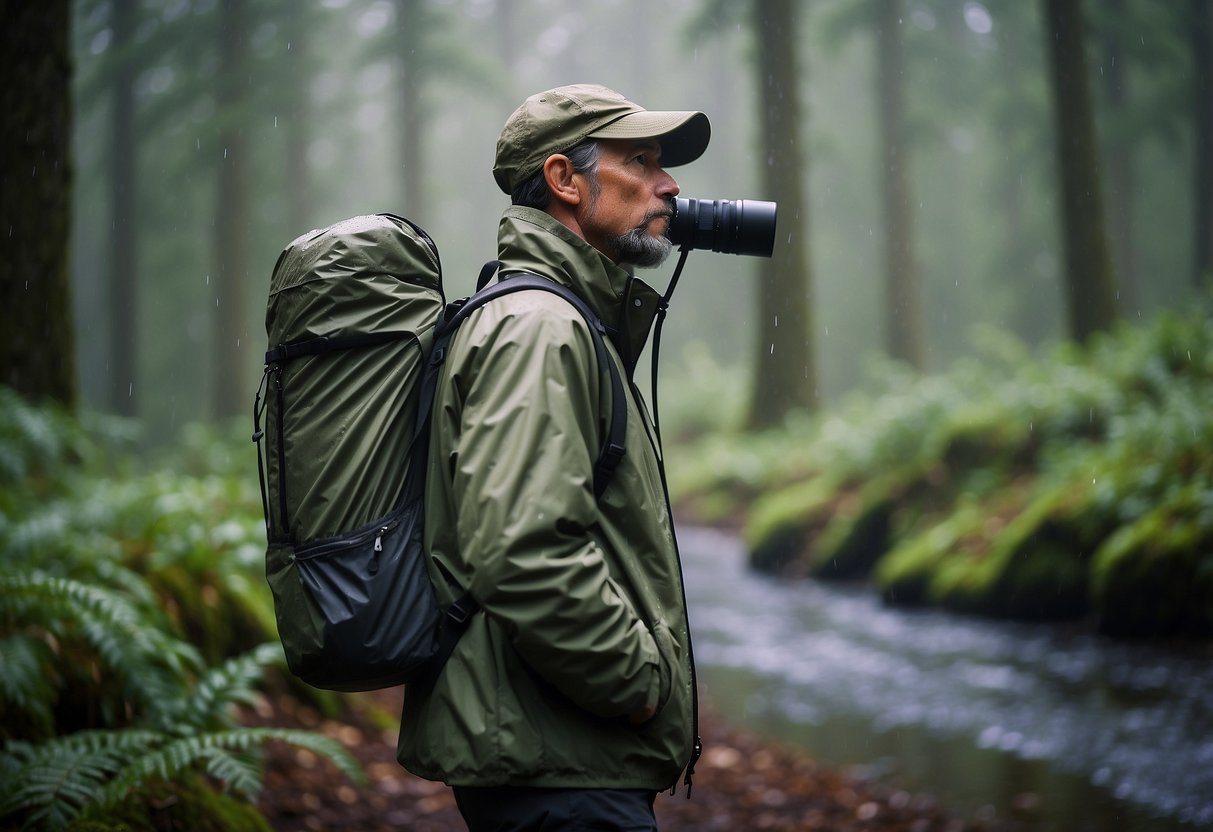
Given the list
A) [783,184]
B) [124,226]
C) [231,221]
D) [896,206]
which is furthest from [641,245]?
[124,226]

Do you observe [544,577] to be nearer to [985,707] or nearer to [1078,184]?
[985,707]

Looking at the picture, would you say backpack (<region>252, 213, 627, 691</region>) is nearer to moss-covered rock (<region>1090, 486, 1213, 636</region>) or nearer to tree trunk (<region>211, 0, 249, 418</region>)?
moss-covered rock (<region>1090, 486, 1213, 636</region>)

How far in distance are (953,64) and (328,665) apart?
29772 mm

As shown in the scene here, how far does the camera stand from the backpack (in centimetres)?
210

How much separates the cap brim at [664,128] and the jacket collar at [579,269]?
270 mm

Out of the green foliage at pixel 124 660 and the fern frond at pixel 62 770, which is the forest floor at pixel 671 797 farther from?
the fern frond at pixel 62 770

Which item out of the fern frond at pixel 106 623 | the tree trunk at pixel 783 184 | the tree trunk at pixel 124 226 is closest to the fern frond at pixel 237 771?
the fern frond at pixel 106 623

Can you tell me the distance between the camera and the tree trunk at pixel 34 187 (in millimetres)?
7031

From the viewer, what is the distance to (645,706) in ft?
6.70

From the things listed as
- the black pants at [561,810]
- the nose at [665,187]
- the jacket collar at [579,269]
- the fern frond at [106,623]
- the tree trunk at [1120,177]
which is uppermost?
the tree trunk at [1120,177]

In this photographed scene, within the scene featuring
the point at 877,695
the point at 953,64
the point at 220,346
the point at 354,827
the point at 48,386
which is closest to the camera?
the point at 354,827

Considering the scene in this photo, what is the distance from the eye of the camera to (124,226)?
2266 cm

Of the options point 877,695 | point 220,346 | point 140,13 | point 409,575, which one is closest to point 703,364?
point 220,346

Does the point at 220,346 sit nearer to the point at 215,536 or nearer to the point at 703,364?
the point at 703,364
